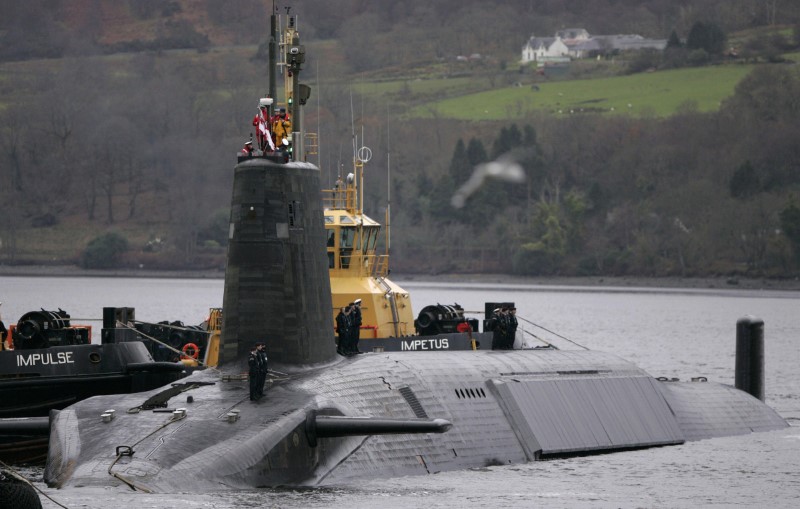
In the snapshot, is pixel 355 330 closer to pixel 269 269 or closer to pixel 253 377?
pixel 269 269

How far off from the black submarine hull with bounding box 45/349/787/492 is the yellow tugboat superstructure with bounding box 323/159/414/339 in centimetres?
431

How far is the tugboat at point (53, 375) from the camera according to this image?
32219 mm

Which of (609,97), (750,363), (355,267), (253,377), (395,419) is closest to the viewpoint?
(395,419)

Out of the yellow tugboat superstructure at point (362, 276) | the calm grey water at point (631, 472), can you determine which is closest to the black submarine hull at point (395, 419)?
the calm grey water at point (631, 472)

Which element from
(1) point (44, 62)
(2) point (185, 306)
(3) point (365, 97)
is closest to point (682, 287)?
(2) point (185, 306)

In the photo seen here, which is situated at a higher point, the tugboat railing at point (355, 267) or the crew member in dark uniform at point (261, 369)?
the tugboat railing at point (355, 267)

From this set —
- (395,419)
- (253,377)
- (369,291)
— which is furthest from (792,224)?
(395,419)

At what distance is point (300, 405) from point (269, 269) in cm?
287

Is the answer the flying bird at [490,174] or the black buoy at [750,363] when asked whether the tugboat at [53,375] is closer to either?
the black buoy at [750,363]

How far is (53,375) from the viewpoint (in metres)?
33.2

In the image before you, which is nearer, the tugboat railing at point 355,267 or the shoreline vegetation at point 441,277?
the tugboat railing at point 355,267

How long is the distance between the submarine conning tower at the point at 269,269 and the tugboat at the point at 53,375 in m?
6.32

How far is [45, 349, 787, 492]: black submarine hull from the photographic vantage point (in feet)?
74.3

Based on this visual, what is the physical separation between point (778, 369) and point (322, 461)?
154 feet
